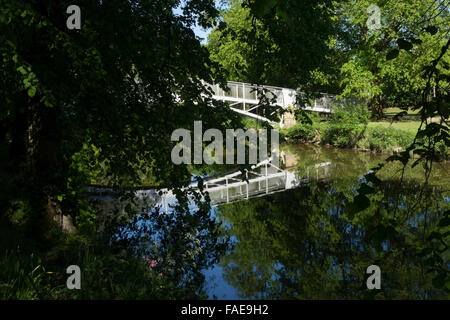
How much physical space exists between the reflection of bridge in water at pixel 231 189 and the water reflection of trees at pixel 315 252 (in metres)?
0.82

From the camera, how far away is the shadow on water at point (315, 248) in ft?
22.2

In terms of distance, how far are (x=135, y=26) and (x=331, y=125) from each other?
21139 millimetres

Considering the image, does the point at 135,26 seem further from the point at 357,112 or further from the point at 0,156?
the point at 357,112

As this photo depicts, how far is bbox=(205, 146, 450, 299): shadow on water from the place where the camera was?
6754 millimetres

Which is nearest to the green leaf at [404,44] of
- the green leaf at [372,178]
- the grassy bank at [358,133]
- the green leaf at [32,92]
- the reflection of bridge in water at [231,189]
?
the green leaf at [372,178]

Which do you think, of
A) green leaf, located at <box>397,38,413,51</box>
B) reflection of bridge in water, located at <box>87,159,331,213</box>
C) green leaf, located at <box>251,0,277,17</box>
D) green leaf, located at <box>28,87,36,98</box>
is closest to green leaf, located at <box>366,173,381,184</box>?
green leaf, located at <box>397,38,413,51</box>

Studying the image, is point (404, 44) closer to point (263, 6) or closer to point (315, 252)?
point (263, 6)

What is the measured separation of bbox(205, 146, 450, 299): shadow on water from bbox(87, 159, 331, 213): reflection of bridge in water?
0.59 metres

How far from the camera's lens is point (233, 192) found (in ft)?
43.4

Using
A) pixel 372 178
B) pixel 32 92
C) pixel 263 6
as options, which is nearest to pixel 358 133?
pixel 32 92

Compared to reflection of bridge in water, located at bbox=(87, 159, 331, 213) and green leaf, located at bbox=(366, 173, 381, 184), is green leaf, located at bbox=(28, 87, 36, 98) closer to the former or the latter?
green leaf, located at bbox=(366, 173, 381, 184)

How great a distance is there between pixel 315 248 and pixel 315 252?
23cm

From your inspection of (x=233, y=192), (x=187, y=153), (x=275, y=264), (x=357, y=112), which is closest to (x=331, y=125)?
(x=357, y=112)

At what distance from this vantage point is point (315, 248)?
340 inches
